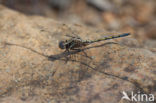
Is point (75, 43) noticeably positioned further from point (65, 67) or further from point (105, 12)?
point (105, 12)

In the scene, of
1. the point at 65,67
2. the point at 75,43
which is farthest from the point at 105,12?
the point at 65,67

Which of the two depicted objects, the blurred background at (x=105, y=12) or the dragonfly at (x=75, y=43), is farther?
the blurred background at (x=105, y=12)

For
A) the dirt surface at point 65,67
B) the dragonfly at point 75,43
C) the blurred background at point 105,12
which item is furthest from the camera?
the blurred background at point 105,12

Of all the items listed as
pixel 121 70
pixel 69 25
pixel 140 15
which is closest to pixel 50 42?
pixel 69 25

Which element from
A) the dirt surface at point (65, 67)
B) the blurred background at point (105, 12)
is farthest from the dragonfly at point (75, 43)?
the blurred background at point (105, 12)

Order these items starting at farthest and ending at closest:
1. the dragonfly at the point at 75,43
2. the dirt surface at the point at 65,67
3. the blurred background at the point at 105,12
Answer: the blurred background at the point at 105,12
the dragonfly at the point at 75,43
the dirt surface at the point at 65,67

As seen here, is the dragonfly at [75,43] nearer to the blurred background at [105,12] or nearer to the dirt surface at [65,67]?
the dirt surface at [65,67]

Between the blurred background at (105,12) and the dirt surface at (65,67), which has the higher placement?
the blurred background at (105,12)
